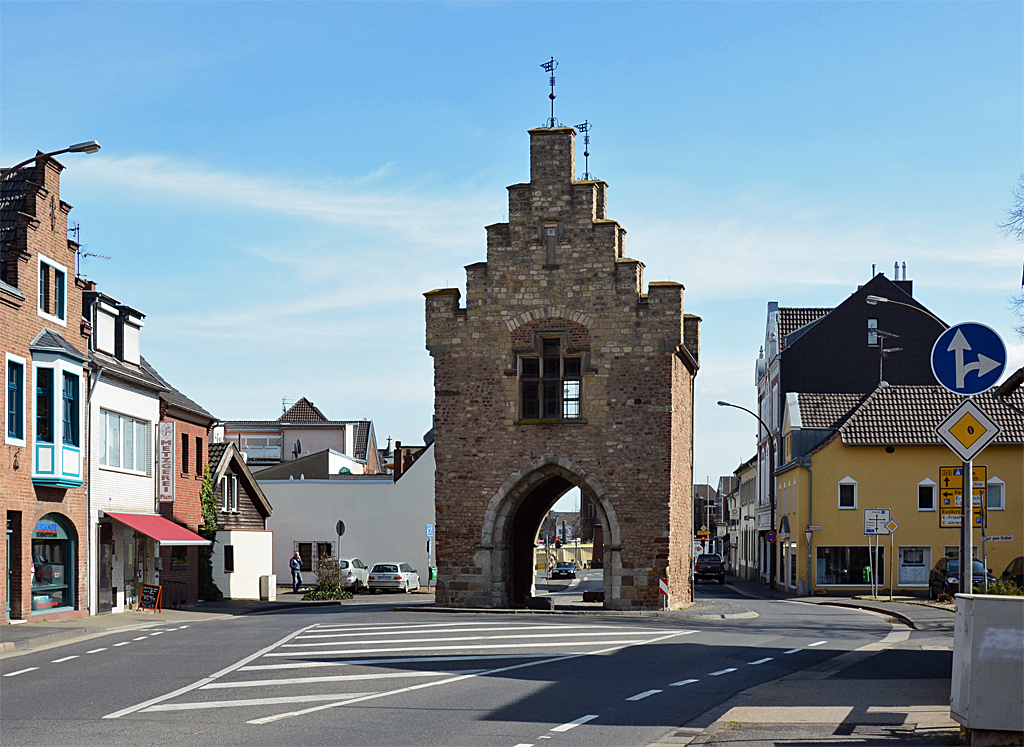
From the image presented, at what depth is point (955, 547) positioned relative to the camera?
165ft

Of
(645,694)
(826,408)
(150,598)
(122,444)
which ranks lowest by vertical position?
(150,598)

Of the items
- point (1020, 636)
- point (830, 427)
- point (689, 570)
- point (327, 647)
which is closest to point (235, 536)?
point (689, 570)

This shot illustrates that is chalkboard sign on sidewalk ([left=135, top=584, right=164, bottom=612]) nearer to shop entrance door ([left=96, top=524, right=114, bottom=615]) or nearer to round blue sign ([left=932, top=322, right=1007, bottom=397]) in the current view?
shop entrance door ([left=96, top=524, right=114, bottom=615])

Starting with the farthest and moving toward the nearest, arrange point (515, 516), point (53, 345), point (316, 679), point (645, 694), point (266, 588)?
1. point (266, 588)
2. point (515, 516)
3. point (53, 345)
4. point (316, 679)
5. point (645, 694)

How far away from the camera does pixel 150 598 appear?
109 ft

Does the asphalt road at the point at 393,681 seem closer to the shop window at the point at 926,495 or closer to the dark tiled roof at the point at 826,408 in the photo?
the shop window at the point at 926,495

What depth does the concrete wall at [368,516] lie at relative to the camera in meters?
58.4

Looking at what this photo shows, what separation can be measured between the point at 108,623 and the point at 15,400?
5447 millimetres

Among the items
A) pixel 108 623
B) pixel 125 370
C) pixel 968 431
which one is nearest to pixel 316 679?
pixel 968 431

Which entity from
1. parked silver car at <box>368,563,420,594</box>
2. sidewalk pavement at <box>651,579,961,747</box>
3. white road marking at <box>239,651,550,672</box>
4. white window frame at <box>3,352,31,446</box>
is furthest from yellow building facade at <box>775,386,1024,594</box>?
white road marking at <box>239,651,550,672</box>

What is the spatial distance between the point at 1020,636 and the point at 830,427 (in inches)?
1881

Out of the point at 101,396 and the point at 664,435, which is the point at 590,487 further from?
the point at 101,396

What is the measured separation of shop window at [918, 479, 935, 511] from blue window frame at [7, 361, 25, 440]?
37.2 m

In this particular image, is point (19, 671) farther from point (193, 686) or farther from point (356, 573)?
point (356, 573)
